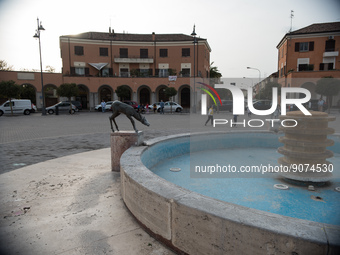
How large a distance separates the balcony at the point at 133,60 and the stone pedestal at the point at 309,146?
117 ft

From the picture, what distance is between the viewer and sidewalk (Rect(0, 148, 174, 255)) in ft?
9.07

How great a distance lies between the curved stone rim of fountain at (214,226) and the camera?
1923mm

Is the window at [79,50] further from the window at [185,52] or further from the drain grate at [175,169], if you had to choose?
the drain grate at [175,169]

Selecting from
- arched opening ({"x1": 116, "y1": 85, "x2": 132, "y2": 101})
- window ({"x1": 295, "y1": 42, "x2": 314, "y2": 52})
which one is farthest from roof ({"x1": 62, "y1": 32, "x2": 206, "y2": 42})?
window ({"x1": 295, "y1": 42, "x2": 314, "y2": 52})

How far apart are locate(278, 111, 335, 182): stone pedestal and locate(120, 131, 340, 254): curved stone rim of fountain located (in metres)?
3.15

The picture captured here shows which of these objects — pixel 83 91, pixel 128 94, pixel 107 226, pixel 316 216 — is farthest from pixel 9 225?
pixel 83 91

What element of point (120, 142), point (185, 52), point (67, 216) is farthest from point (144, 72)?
point (67, 216)

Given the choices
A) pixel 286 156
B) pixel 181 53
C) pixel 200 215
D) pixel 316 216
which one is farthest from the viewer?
pixel 181 53

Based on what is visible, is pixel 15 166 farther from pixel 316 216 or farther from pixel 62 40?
pixel 62 40

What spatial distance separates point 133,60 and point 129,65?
1.17 meters

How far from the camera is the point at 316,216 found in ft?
12.6

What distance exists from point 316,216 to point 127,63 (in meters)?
38.2


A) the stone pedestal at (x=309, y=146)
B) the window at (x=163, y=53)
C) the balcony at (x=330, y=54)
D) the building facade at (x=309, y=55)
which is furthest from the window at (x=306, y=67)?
the stone pedestal at (x=309, y=146)

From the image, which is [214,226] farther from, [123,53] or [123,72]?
[123,53]
